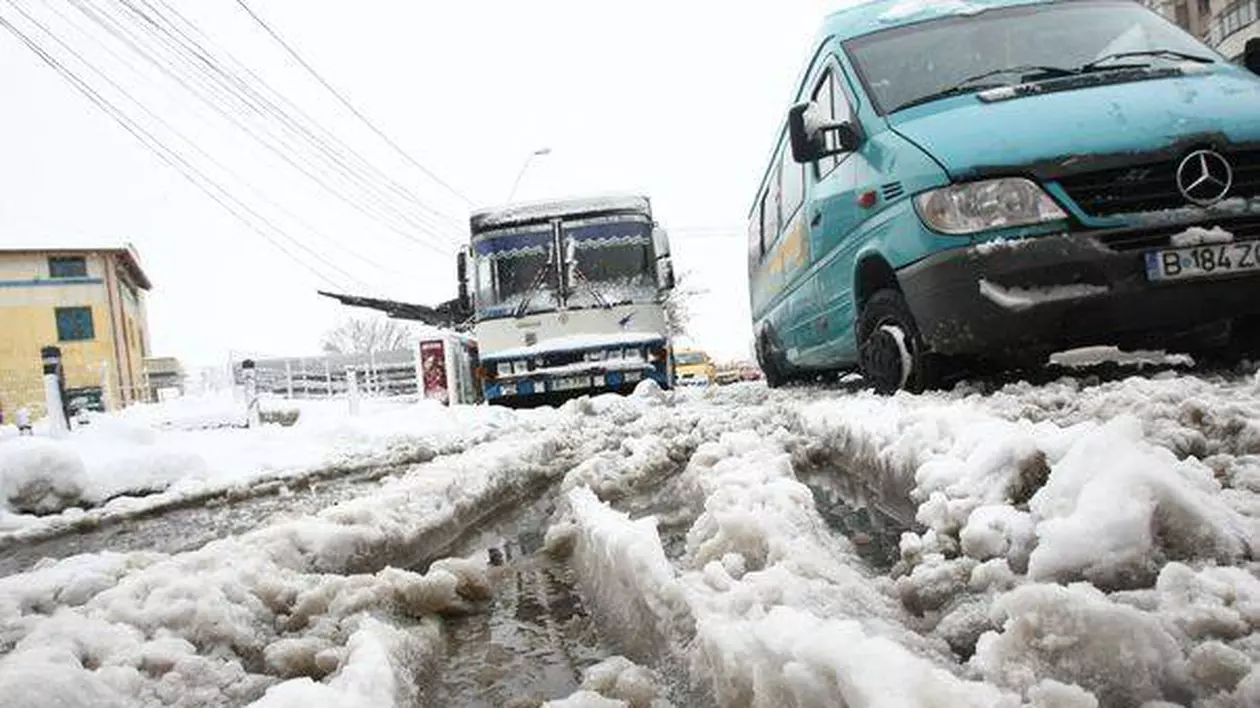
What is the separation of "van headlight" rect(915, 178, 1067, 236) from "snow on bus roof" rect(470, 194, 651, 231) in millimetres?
8009

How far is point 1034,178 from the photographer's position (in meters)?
3.74

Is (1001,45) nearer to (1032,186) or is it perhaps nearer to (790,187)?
(1032,186)

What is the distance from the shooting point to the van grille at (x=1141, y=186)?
12.0 feet

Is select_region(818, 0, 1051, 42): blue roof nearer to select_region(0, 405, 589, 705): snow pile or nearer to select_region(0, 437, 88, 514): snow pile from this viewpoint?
select_region(0, 405, 589, 705): snow pile

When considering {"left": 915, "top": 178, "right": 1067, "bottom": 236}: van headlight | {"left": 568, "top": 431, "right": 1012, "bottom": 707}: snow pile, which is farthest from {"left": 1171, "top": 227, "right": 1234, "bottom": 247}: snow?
{"left": 568, "top": 431, "right": 1012, "bottom": 707}: snow pile

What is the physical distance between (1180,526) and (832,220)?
153 inches

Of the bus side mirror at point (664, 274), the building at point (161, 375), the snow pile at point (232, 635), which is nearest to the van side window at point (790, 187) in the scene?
the bus side mirror at point (664, 274)

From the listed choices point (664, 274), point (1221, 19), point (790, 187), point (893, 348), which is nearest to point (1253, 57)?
point (893, 348)

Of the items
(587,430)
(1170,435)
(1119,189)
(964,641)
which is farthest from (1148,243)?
(587,430)

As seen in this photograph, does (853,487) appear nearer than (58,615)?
No

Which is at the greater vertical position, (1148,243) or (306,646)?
(1148,243)

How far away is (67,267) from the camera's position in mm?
36375

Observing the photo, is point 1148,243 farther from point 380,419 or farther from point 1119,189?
point 380,419

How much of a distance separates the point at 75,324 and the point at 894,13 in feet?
130
